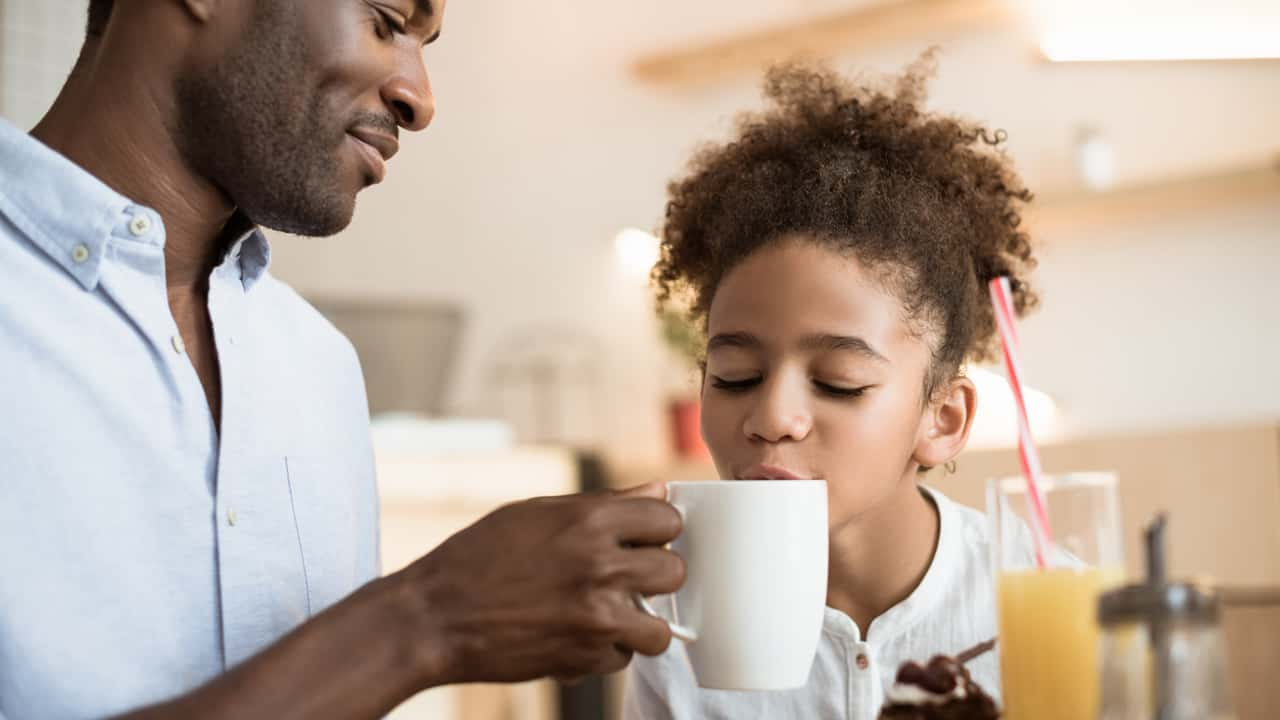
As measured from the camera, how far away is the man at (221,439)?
2.41 ft

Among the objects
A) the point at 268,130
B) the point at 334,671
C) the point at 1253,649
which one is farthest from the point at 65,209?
the point at 1253,649

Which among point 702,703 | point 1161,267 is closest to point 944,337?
point 702,703

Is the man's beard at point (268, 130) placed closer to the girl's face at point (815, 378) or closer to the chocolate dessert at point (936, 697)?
the girl's face at point (815, 378)

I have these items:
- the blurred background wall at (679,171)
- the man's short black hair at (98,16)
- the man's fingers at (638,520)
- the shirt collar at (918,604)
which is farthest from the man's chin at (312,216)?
the blurred background wall at (679,171)

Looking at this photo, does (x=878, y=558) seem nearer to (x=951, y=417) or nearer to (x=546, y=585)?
(x=951, y=417)

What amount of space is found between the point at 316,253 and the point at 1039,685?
393 centimetres

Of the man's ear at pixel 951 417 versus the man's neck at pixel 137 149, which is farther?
the man's ear at pixel 951 417

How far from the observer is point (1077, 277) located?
11.5ft

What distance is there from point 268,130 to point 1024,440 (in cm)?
68

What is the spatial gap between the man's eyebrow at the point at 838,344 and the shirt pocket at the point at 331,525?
47 centimetres

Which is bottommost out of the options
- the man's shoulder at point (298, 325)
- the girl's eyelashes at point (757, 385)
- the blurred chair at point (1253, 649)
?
the blurred chair at point (1253, 649)

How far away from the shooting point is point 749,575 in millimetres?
768

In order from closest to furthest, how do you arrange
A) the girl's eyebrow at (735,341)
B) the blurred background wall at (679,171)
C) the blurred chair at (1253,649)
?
the girl's eyebrow at (735,341), the blurred chair at (1253,649), the blurred background wall at (679,171)

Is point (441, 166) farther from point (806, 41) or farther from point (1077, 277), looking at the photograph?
point (1077, 277)
